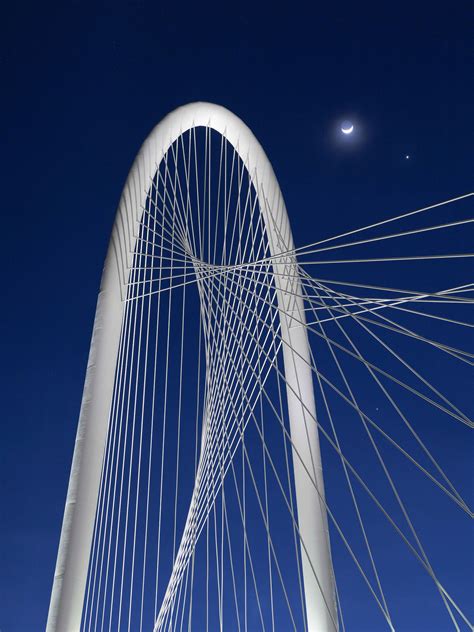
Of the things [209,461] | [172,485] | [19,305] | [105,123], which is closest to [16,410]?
[19,305]

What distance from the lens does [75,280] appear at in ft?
59.3

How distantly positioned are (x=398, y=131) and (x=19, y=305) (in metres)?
11.0

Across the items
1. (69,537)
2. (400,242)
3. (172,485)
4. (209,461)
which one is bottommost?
(69,537)

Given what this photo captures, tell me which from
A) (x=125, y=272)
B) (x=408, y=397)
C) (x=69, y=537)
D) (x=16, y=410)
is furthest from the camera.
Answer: (x=408, y=397)

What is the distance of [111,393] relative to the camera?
7.27 m

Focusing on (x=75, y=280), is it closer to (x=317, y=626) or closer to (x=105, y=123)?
(x=105, y=123)

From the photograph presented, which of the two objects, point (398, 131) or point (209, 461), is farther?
point (398, 131)

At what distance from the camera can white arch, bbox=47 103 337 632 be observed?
21.0 feet

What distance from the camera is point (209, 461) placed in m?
→ 8.66

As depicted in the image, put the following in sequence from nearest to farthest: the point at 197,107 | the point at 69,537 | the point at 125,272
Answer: the point at 69,537 < the point at 125,272 < the point at 197,107

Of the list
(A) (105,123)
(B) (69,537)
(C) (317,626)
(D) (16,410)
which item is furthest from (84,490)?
(A) (105,123)

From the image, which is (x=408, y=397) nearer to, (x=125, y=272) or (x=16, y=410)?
(x=16, y=410)

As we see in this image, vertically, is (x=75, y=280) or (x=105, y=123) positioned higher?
(x=105, y=123)

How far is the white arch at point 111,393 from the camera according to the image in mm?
6414
